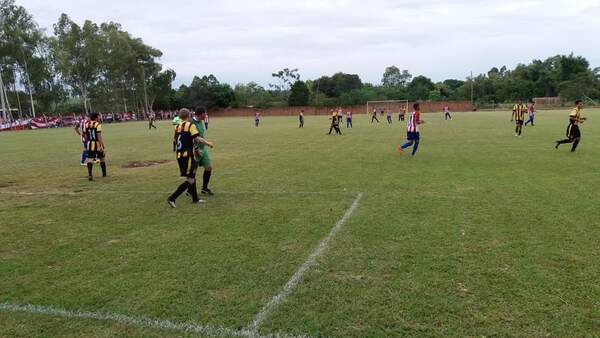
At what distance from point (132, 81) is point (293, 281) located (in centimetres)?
8712

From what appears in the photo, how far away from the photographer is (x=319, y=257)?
533 centimetres

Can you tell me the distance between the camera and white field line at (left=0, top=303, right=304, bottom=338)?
367cm

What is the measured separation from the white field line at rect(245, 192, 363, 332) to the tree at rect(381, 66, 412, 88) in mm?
128194

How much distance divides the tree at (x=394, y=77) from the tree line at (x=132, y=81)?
18302 mm

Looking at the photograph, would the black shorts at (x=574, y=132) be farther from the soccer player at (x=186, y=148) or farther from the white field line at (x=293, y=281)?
the soccer player at (x=186, y=148)

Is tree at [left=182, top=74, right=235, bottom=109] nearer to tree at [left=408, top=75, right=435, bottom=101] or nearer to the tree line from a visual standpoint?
the tree line

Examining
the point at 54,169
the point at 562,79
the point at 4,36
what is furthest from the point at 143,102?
the point at 562,79

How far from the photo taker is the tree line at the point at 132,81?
65188mm

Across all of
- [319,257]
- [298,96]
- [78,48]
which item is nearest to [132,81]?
[78,48]

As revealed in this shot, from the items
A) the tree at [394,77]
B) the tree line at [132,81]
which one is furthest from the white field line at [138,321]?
the tree at [394,77]

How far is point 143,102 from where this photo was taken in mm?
88750

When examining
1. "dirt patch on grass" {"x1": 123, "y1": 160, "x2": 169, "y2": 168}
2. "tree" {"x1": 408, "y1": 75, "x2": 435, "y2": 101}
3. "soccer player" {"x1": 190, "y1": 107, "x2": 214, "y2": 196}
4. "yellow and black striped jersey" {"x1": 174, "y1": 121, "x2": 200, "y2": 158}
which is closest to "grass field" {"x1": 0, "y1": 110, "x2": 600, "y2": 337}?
"soccer player" {"x1": 190, "y1": 107, "x2": 214, "y2": 196}

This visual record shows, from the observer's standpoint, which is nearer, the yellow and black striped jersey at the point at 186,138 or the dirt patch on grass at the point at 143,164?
the yellow and black striped jersey at the point at 186,138

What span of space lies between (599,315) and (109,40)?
263ft
